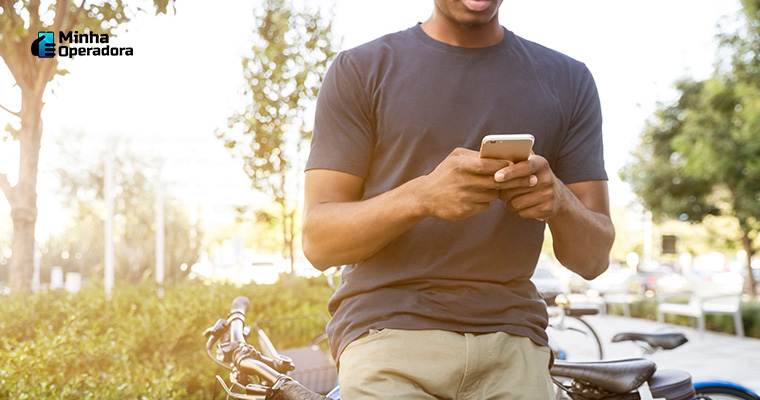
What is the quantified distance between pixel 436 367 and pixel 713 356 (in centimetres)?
1257

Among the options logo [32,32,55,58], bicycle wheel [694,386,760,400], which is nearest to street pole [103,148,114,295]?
logo [32,32,55,58]

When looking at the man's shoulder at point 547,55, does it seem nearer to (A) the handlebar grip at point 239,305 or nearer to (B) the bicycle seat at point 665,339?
(A) the handlebar grip at point 239,305

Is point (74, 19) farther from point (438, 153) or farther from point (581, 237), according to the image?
point (581, 237)

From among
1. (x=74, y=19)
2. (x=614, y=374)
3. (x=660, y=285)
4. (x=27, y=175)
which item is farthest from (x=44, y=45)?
(x=660, y=285)

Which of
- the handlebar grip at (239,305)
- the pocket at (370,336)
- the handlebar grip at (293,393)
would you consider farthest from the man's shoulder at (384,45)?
the handlebar grip at (239,305)

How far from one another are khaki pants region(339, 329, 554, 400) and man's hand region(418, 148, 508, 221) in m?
0.30

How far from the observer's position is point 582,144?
1777 mm

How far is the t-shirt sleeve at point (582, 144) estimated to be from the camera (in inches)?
69.7

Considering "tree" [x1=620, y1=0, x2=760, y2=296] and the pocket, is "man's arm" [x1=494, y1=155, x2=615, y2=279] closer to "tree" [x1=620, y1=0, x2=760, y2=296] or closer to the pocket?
the pocket

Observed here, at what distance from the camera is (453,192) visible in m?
1.34

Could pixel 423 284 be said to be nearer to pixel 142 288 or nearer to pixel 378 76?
pixel 378 76

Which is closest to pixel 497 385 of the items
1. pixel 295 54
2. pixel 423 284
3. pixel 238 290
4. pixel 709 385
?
pixel 423 284

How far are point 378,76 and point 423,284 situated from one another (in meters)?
0.48

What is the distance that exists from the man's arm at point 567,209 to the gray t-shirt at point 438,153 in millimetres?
59
